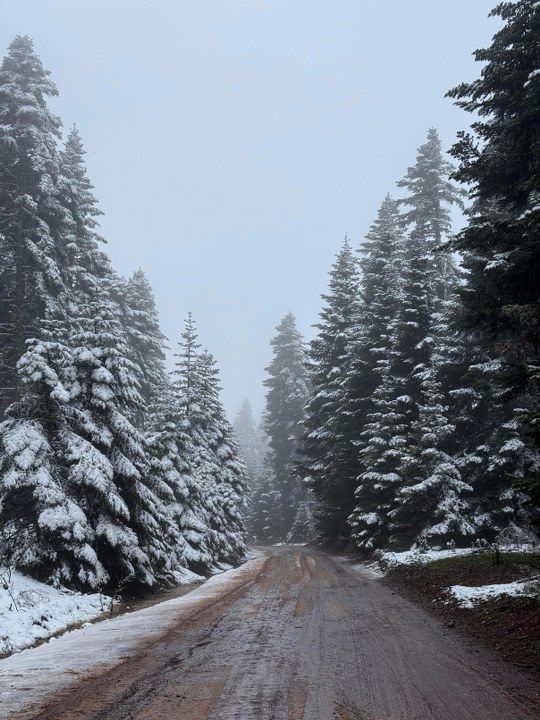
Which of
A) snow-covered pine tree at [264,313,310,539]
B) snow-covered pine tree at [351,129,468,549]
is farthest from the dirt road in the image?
snow-covered pine tree at [264,313,310,539]

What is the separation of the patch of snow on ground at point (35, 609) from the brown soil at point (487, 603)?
763 centimetres

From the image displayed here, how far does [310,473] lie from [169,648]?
29.4 meters

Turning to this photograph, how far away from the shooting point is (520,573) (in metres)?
11.0

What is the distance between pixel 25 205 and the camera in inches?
856

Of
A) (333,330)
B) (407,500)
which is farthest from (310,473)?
(407,500)

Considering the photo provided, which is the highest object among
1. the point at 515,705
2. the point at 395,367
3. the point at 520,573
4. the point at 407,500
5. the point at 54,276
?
the point at 54,276

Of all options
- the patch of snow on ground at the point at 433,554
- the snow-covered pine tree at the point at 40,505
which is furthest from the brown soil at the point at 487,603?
the snow-covered pine tree at the point at 40,505

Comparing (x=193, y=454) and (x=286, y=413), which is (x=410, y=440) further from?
(x=286, y=413)

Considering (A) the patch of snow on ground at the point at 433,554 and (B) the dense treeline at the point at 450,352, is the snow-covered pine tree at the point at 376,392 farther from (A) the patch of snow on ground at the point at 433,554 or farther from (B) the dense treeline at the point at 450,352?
(A) the patch of snow on ground at the point at 433,554

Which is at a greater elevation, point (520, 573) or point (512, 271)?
point (512, 271)

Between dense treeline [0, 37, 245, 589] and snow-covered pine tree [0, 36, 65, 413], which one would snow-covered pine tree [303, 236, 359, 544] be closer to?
dense treeline [0, 37, 245, 589]

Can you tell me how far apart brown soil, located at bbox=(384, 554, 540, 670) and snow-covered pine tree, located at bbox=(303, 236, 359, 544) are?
14027 mm

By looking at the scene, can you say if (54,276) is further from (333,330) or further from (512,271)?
(333,330)

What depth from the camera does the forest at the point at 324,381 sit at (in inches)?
487
